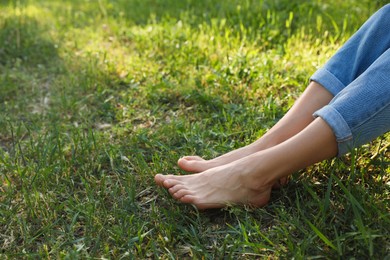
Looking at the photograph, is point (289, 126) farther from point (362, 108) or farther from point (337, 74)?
point (362, 108)

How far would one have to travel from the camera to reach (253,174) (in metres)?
1.83

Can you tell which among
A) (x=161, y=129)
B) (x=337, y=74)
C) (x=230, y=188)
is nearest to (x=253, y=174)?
(x=230, y=188)

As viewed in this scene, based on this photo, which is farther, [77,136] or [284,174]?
[77,136]

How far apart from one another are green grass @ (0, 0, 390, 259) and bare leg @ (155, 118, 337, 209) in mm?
60

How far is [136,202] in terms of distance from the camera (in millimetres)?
2027

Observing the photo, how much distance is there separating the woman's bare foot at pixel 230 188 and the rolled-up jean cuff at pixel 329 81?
1.38 feet

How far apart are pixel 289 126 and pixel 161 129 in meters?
0.72

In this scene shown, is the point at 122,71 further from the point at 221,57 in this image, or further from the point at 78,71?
the point at 221,57

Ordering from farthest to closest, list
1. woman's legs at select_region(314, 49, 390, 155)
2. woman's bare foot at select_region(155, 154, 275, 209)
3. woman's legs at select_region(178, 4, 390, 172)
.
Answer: woman's legs at select_region(178, 4, 390, 172) → woman's bare foot at select_region(155, 154, 275, 209) → woman's legs at select_region(314, 49, 390, 155)

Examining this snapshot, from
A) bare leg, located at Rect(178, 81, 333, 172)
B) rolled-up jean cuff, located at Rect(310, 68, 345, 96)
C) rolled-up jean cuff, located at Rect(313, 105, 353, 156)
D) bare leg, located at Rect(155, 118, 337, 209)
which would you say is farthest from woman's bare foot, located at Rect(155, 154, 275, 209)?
rolled-up jean cuff, located at Rect(310, 68, 345, 96)

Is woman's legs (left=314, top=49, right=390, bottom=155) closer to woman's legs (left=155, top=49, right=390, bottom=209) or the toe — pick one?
woman's legs (left=155, top=49, right=390, bottom=209)

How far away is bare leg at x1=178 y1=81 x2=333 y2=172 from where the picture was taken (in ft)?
6.61

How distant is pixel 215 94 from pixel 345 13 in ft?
4.50

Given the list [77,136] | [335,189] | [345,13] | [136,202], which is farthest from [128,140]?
[345,13]
